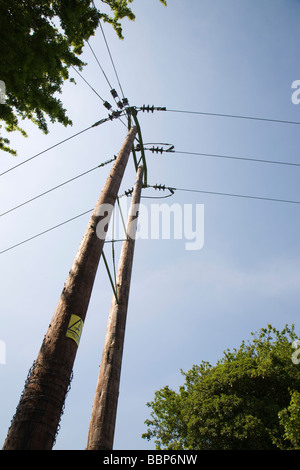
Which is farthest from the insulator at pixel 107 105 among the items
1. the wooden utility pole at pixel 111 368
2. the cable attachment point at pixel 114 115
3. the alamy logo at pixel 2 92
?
the wooden utility pole at pixel 111 368

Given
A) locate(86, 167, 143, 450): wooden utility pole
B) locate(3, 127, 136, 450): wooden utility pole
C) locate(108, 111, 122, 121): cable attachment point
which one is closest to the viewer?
locate(3, 127, 136, 450): wooden utility pole

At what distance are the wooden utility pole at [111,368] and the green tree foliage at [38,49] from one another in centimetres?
372

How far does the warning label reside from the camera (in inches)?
118

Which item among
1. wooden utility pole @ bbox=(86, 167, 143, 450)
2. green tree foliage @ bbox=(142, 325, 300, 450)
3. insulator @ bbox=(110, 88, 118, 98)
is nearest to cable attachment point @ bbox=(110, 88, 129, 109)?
insulator @ bbox=(110, 88, 118, 98)

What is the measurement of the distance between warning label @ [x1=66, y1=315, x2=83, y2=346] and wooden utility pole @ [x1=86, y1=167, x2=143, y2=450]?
6.23 feet

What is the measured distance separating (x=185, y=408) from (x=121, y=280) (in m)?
12.7

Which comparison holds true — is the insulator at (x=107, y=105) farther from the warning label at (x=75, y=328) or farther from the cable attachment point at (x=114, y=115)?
the warning label at (x=75, y=328)

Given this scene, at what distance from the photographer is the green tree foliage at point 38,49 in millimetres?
4570

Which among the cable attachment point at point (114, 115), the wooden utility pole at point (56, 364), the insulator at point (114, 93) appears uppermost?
the insulator at point (114, 93)

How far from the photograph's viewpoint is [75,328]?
3078 millimetres

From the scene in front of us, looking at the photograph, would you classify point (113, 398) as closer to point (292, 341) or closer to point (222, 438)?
point (222, 438)

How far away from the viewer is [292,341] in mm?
16922

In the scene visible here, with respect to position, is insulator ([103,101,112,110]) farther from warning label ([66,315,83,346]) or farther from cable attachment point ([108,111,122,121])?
warning label ([66,315,83,346])
